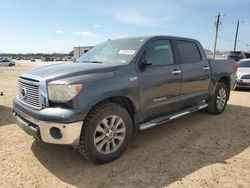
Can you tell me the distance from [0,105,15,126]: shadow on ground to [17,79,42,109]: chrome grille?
74.2 inches

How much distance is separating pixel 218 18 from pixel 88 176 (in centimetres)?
3433

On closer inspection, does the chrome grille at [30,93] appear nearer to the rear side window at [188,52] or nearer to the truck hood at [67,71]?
the truck hood at [67,71]

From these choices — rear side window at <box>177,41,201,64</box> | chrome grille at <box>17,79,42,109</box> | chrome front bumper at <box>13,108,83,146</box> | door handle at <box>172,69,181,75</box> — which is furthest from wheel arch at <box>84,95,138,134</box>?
rear side window at <box>177,41,201,64</box>

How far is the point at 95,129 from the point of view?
3.43 meters

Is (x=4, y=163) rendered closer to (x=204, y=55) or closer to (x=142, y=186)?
(x=142, y=186)

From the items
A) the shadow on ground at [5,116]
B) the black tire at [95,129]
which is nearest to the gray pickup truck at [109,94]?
the black tire at [95,129]

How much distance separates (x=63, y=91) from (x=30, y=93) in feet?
2.18

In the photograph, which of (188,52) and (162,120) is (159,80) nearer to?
(162,120)

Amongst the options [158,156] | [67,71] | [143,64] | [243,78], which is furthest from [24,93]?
[243,78]

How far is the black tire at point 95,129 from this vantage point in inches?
132

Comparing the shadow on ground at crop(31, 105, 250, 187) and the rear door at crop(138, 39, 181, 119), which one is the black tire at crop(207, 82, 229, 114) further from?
the rear door at crop(138, 39, 181, 119)

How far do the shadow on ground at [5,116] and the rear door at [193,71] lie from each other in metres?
3.80

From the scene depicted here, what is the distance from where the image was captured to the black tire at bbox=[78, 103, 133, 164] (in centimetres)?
335

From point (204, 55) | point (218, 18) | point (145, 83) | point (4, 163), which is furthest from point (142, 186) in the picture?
point (218, 18)
